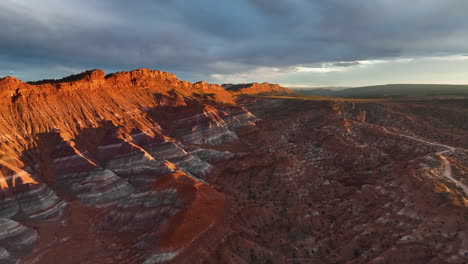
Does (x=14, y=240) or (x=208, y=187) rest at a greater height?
(x=208, y=187)

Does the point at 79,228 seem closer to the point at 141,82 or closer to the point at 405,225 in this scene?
the point at 405,225

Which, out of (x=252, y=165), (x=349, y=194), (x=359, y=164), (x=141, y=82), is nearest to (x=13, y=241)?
(x=252, y=165)

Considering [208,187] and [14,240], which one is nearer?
[14,240]

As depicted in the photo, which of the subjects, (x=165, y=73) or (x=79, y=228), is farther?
(x=165, y=73)

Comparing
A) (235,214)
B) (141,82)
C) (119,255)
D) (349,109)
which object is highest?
(141,82)

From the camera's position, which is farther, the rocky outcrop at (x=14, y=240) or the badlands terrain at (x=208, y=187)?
the rocky outcrop at (x=14, y=240)

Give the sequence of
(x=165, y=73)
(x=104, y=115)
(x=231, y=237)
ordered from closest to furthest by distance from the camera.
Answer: (x=231, y=237) → (x=104, y=115) → (x=165, y=73)

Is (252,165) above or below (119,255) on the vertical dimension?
above

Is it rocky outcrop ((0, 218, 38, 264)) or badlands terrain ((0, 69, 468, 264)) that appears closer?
badlands terrain ((0, 69, 468, 264))
